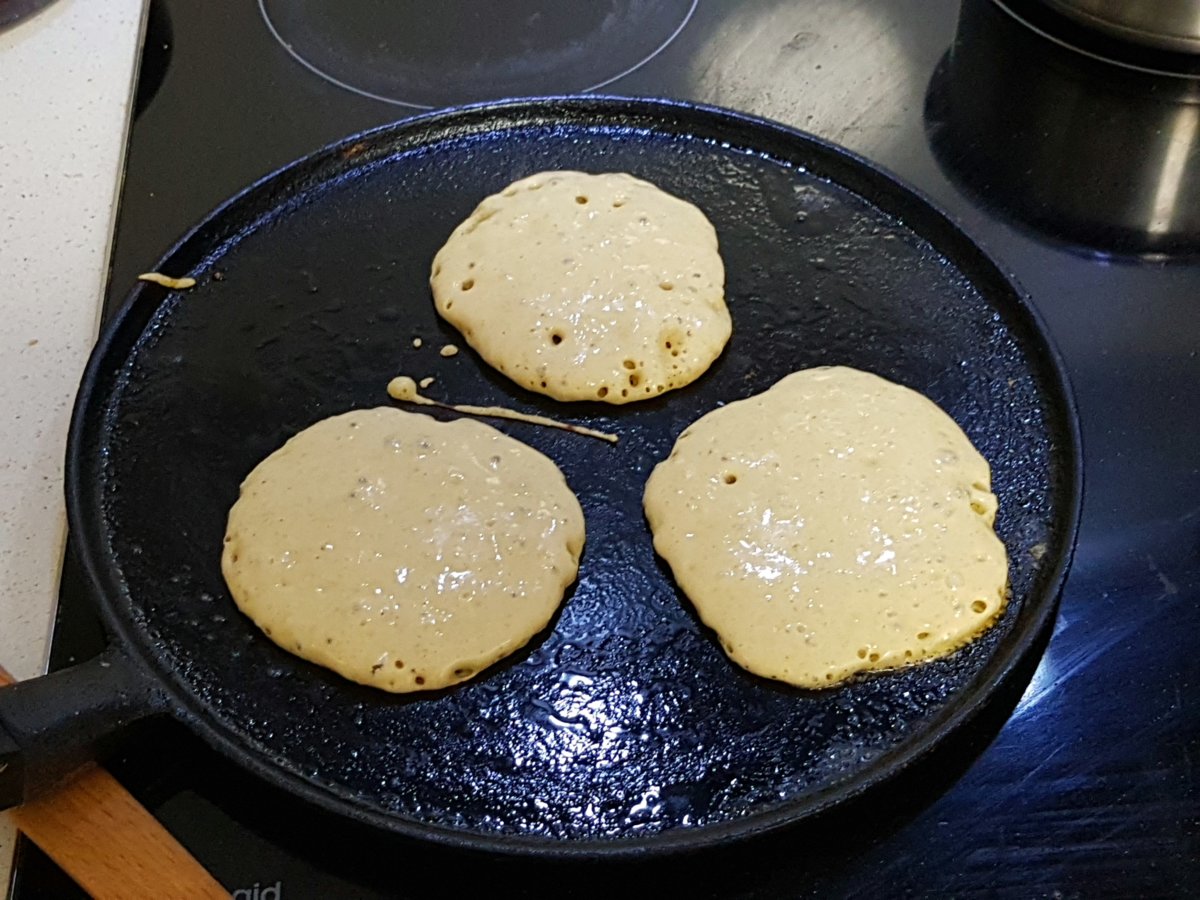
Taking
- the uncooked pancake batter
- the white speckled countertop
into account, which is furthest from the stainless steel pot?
the white speckled countertop

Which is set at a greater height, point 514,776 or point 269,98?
point 269,98

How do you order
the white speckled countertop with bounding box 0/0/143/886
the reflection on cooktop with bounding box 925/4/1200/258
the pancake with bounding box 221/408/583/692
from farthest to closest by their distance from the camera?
the reflection on cooktop with bounding box 925/4/1200/258
the white speckled countertop with bounding box 0/0/143/886
the pancake with bounding box 221/408/583/692

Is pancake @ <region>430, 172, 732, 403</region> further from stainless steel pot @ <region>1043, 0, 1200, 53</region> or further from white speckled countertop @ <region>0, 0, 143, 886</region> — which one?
stainless steel pot @ <region>1043, 0, 1200, 53</region>

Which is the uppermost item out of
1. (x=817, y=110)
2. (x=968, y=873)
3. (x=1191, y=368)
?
(x=817, y=110)

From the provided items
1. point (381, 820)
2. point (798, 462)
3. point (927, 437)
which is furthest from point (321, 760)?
point (927, 437)

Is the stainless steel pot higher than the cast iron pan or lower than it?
higher

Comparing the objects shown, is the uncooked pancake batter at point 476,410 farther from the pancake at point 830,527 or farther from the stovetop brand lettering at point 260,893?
the stovetop brand lettering at point 260,893

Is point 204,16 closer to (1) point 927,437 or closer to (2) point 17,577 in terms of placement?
(2) point 17,577

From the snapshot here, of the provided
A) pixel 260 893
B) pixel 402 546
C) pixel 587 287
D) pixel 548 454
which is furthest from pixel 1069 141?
pixel 260 893
